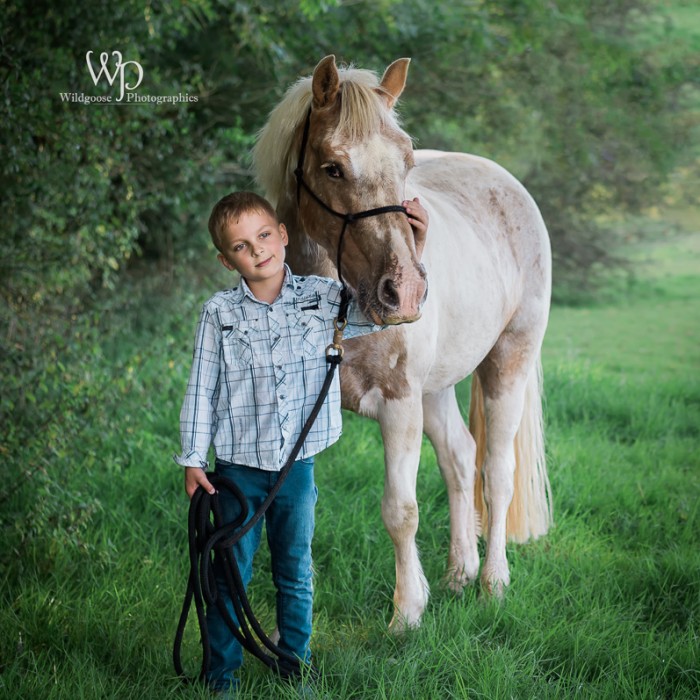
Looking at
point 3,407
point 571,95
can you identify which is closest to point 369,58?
point 571,95

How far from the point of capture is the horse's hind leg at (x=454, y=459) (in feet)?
11.4

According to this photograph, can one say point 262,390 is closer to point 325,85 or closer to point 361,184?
point 361,184

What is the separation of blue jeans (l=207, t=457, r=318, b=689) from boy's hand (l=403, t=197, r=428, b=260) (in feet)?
2.31

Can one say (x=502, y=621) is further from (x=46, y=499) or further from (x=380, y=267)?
(x=46, y=499)

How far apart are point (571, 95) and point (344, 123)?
5.57 meters

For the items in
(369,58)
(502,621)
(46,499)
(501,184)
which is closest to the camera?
(502,621)

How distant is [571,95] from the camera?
729cm

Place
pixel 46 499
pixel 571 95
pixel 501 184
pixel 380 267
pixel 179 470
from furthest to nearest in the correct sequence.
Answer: pixel 571 95, pixel 179 470, pixel 501 184, pixel 46 499, pixel 380 267

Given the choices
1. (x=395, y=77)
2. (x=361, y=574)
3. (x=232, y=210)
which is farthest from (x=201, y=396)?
(x=361, y=574)

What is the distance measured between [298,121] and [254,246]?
507 mm

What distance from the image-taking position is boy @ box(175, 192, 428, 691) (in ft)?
7.39

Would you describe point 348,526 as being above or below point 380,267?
below
